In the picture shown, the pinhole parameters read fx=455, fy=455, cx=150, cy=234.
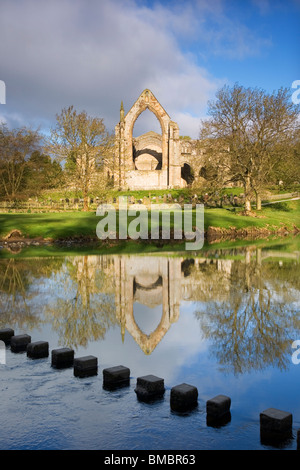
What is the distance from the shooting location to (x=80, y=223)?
107 ft

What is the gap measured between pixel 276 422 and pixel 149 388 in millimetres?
1579

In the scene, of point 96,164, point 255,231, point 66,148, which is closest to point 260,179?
point 255,231

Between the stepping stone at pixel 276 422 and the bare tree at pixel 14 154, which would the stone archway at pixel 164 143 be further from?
the stepping stone at pixel 276 422

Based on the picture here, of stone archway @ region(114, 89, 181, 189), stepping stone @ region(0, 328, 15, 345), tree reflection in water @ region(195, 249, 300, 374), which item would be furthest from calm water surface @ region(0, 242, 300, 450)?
stone archway @ region(114, 89, 181, 189)

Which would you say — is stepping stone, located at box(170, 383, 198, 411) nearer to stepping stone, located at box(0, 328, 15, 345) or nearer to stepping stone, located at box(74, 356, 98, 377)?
stepping stone, located at box(74, 356, 98, 377)

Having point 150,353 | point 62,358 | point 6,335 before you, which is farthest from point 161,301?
point 62,358

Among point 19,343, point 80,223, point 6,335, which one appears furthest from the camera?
point 80,223

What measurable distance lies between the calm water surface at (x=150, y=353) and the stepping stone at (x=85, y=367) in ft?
0.36

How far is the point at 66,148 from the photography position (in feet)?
131

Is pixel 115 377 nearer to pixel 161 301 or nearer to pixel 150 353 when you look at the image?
pixel 150 353

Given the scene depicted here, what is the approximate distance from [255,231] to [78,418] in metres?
33.9

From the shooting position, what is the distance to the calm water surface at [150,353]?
4641 mm

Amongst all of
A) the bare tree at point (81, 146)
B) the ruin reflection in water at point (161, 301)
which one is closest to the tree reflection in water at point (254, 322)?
the ruin reflection in water at point (161, 301)

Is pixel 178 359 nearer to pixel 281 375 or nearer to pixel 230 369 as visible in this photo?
pixel 230 369
